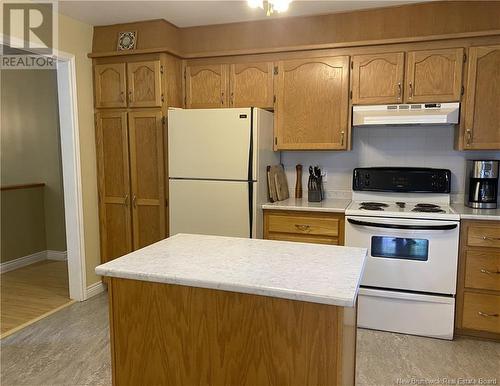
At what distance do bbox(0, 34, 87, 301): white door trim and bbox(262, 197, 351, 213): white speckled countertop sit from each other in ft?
5.38

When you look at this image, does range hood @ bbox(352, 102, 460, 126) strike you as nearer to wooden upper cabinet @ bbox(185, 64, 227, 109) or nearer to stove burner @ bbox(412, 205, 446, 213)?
stove burner @ bbox(412, 205, 446, 213)

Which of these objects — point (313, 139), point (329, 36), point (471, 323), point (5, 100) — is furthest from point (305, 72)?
point (5, 100)

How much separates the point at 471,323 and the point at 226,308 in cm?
219

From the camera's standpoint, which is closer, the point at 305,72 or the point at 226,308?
the point at 226,308

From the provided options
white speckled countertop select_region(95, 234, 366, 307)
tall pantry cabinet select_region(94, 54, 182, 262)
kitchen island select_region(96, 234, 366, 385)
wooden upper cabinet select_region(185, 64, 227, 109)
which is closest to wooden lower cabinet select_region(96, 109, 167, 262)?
tall pantry cabinet select_region(94, 54, 182, 262)

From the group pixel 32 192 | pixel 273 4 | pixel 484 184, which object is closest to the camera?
Answer: pixel 273 4

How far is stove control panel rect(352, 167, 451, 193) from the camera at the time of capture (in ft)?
10.3

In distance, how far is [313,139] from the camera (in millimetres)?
3227

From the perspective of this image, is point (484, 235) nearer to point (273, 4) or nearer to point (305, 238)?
point (305, 238)

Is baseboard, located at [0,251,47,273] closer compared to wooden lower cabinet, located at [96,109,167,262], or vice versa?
wooden lower cabinet, located at [96,109,167,262]

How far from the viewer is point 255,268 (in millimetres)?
1523

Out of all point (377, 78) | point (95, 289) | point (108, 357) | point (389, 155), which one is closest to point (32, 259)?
point (95, 289)

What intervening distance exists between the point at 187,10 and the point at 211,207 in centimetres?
156

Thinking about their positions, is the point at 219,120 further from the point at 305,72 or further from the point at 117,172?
the point at 117,172
